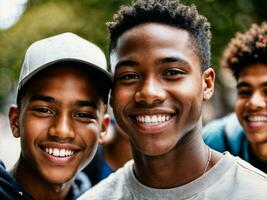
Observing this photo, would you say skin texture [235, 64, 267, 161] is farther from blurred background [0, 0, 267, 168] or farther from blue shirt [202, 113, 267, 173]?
blurred background [0, 0, 267, 168]

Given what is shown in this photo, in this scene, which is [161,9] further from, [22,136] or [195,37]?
[22,136]

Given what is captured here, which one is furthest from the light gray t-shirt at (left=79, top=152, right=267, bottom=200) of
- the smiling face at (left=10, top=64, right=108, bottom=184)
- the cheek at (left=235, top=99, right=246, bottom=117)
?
the cheek at (left=235, top=99, right=246, bottom=117)

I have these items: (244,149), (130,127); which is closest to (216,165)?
(130,127)

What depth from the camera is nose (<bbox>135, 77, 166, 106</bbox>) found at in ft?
10.0

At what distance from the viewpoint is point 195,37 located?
3.33 m

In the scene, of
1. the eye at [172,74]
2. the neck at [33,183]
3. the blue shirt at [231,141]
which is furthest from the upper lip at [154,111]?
the blue shirt at [231,141]

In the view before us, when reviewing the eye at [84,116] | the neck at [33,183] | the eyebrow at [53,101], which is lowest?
the neck at [33,183]

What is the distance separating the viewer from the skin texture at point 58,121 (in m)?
3.55

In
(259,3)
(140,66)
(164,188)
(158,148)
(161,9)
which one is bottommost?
(164,188)

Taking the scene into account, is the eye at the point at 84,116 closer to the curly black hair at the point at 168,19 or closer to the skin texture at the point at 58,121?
the skin texture at the point at 58,121

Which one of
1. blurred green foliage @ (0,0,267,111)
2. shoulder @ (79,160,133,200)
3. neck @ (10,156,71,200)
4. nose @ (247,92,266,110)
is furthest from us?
blurred green foliage @ (0,0,267,111)

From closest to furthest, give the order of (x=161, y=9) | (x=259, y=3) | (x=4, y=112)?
(x=161, y=9)
(x=259, y=3)
(x=4, y=112)

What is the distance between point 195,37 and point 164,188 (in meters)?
0.89

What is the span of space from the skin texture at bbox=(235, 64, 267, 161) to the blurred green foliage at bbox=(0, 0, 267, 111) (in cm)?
390
